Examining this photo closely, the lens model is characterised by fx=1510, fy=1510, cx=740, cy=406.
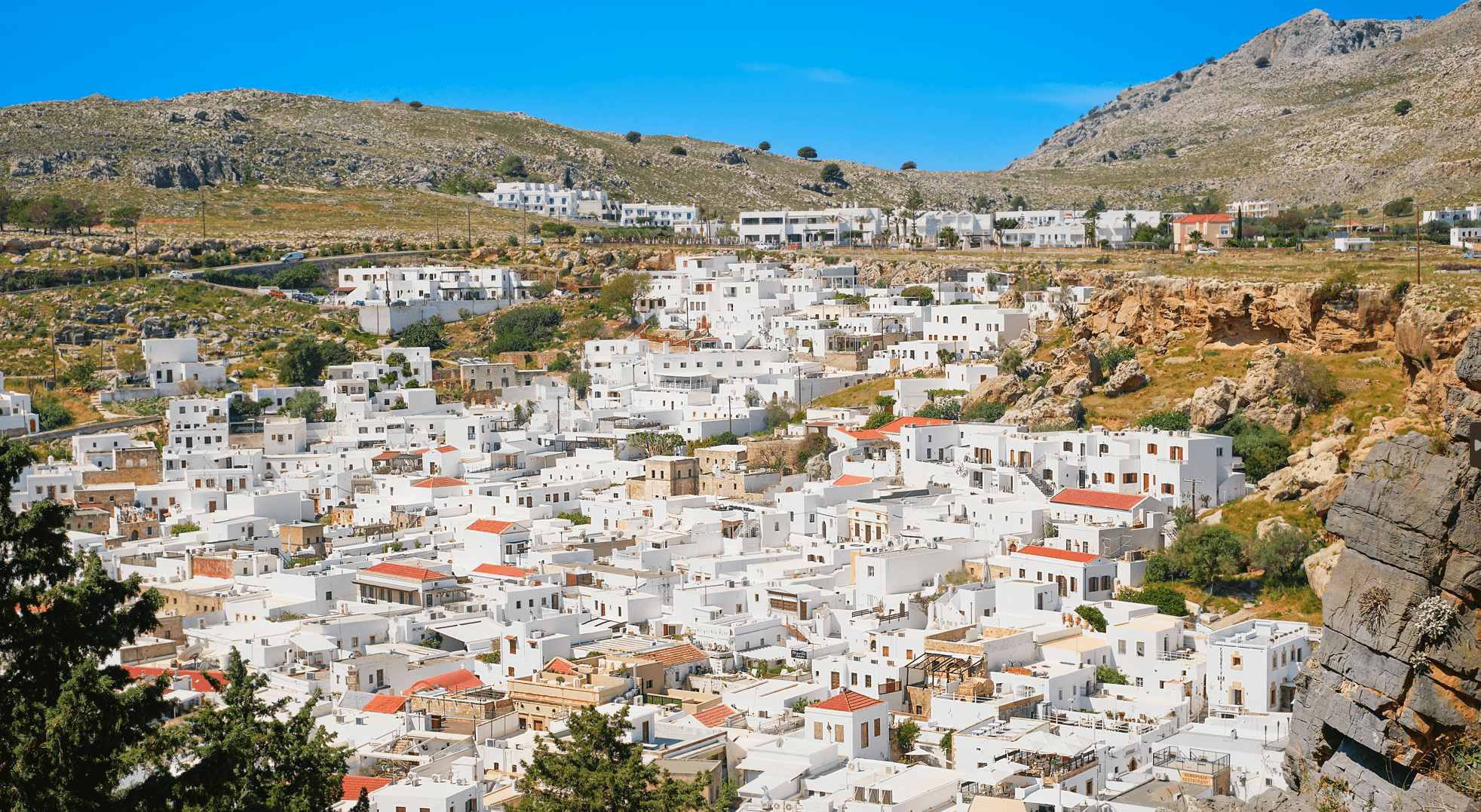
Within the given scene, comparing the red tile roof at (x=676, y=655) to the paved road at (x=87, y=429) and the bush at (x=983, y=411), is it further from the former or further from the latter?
the paved road at (x=87, y=429)

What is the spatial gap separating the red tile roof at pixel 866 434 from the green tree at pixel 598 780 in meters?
25.3

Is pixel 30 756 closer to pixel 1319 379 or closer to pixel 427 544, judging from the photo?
pixel 427 544

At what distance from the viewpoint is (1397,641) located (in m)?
10.8

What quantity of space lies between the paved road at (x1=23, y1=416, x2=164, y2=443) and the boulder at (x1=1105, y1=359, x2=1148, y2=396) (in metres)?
32.9

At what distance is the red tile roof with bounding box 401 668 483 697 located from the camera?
26.9 m

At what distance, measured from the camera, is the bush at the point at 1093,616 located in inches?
1156

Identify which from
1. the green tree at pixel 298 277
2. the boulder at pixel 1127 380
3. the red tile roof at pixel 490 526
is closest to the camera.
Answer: the red tile roof at pixel 490 526

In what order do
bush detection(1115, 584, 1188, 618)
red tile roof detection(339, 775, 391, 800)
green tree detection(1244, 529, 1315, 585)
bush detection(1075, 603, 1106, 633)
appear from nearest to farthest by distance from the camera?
red tile roof detection(339, 775, 391, 800)
bush detection(1075, 603, 1106, 633)
bush detection(1115, 584, 1188, 618)
green tree detection(1244, 529, 1315, 585)

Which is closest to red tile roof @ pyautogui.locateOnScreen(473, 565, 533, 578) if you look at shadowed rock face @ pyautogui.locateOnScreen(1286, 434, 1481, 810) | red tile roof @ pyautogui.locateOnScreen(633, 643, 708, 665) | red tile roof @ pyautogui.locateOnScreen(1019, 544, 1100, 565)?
red tile roof @ pyautogui.locateOnScreen(633, 643, 708, 665)

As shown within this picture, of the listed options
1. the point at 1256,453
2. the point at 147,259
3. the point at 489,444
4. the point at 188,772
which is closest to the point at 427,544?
the point at 489,444

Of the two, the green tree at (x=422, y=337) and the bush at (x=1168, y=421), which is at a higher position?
the green tree at (x=422, y=337)

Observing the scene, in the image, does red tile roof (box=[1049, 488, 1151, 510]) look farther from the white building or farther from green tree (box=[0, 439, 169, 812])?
the white building

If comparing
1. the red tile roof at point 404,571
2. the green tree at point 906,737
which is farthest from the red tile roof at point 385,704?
the green tree at point 906,737

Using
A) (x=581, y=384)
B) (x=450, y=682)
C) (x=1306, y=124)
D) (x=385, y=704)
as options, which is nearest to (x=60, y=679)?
(x=385, y=704)
